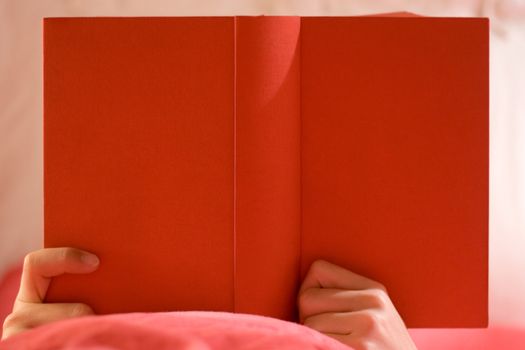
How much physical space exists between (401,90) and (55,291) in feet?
1.33

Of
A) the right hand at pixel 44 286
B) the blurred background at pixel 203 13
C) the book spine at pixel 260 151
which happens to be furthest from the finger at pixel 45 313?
the blurred background at pixel 203 13

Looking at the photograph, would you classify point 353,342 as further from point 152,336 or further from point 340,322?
point 152,336

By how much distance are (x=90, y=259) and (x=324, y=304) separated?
233mm

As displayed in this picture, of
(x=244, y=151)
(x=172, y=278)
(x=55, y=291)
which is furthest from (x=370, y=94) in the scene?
(x=55, y=291)

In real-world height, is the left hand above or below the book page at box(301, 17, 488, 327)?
below

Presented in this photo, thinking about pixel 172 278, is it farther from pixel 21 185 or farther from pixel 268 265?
pixel 21 185

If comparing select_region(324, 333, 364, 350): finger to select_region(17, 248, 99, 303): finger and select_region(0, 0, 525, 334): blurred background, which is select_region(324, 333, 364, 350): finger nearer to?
select_region(17, 248, 99, 303): finger

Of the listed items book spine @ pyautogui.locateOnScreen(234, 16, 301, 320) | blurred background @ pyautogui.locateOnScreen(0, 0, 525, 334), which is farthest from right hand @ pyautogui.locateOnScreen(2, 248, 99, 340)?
blurred background @ pyautogui.locateOnScreen(0, 0, 525, 334)

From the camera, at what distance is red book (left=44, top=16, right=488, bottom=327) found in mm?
626

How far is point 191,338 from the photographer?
378 millimetres

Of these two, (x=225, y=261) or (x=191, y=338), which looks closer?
(x=191, y=338)

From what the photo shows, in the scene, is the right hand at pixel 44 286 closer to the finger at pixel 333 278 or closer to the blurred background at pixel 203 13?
the finger at pixel 333 278

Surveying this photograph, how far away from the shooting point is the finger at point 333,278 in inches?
25.2

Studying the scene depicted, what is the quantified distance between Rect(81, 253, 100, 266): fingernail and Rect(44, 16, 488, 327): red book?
1cm
